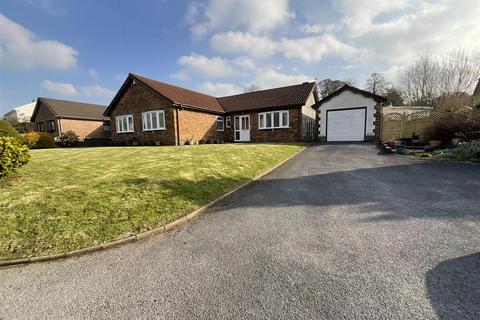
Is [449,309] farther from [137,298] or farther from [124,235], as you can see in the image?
[124,235]

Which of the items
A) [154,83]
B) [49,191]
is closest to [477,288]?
[49,191]

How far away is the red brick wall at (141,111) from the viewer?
18.3 metres

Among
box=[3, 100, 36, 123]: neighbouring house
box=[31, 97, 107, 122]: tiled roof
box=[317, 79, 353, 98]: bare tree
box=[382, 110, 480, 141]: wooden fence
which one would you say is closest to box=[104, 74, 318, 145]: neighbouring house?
box=[382, 110, 480, 141]: wooden fence

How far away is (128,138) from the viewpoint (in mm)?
21828

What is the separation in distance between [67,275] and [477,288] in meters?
4.63

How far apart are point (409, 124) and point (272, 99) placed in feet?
35.6

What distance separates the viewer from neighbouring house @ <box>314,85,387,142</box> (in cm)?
1714

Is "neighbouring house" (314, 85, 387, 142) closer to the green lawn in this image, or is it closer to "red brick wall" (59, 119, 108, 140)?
the green lawn

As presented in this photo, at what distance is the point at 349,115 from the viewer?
59.3 ft

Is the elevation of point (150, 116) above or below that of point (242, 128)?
above

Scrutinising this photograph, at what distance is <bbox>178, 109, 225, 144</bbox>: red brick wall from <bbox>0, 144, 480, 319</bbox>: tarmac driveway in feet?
48.2

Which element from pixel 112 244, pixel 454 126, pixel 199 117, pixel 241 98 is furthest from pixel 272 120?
pixel 112 244

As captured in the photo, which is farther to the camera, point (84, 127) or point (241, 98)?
point (84, 127)

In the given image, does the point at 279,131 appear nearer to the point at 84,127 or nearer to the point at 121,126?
the point at 121,126
